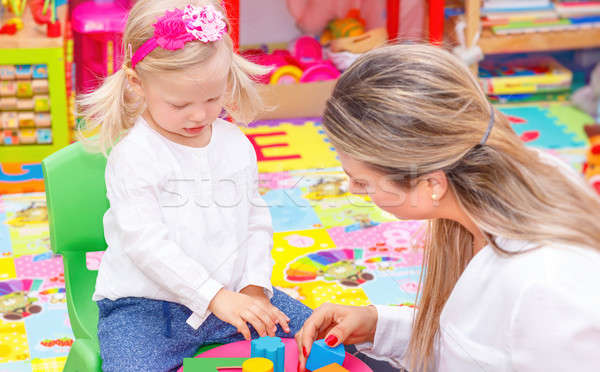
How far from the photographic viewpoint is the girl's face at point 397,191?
38.6 inches

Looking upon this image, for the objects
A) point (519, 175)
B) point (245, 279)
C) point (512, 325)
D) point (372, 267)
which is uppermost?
point (519, 175)

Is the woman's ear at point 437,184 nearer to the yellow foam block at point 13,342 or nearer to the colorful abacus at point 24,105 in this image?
the yellow foam block at point 13,342

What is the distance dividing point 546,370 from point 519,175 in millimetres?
229

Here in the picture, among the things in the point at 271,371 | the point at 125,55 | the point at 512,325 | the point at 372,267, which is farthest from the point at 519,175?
the point at 372,267

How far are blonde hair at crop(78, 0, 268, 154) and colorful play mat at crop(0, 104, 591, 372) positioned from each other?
555 mm

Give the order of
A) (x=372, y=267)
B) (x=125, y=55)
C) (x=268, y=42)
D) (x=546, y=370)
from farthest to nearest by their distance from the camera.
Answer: (x=268, y=42) < (x=372, y=267) < (x=125, y=55) < (x=546, y=370)

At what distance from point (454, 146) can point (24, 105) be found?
1715 millimetres

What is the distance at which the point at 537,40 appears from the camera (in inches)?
109

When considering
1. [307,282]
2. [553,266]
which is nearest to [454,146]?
[553,266]

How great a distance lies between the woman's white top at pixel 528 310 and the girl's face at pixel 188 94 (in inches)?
18.2

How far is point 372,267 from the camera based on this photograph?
6.36 feet

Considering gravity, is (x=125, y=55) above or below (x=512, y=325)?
above

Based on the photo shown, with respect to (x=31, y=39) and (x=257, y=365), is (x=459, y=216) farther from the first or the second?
(x=31, y=39)

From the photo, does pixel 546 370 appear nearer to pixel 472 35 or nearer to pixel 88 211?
pixel 88 211
